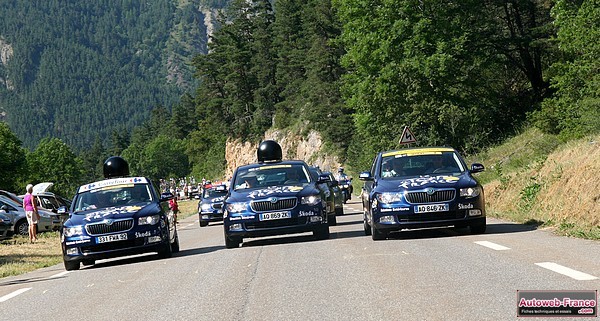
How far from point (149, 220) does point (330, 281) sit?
6516 millimetres

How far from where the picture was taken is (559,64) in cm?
3969

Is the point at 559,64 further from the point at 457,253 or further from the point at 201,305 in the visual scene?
the point at 201,305

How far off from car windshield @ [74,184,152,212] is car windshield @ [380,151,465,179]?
4.55 metres

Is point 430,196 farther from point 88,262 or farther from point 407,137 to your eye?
point 407,137

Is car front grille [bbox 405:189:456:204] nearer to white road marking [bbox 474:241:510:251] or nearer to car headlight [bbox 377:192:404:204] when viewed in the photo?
car headlight [bbox 377:192:404:204]

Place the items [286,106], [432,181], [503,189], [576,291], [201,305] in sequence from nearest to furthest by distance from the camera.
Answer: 1. [576,291]
2. [201,305]
3. [432,181]
4. [503,189]
5. [286,106]

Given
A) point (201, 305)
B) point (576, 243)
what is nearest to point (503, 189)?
point (576, 243)

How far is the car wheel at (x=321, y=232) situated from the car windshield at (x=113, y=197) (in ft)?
10.5

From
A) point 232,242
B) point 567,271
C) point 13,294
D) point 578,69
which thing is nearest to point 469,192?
point 232,242

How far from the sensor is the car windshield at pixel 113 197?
703 inches

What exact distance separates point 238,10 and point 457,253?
107m

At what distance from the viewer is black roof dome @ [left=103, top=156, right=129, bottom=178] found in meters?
28.1

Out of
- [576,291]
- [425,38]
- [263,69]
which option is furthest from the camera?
[263,69]

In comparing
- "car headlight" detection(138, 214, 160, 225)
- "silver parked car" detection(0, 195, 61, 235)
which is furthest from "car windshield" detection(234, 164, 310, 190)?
"silver parked car" detection(0, 195, 61, 235)
